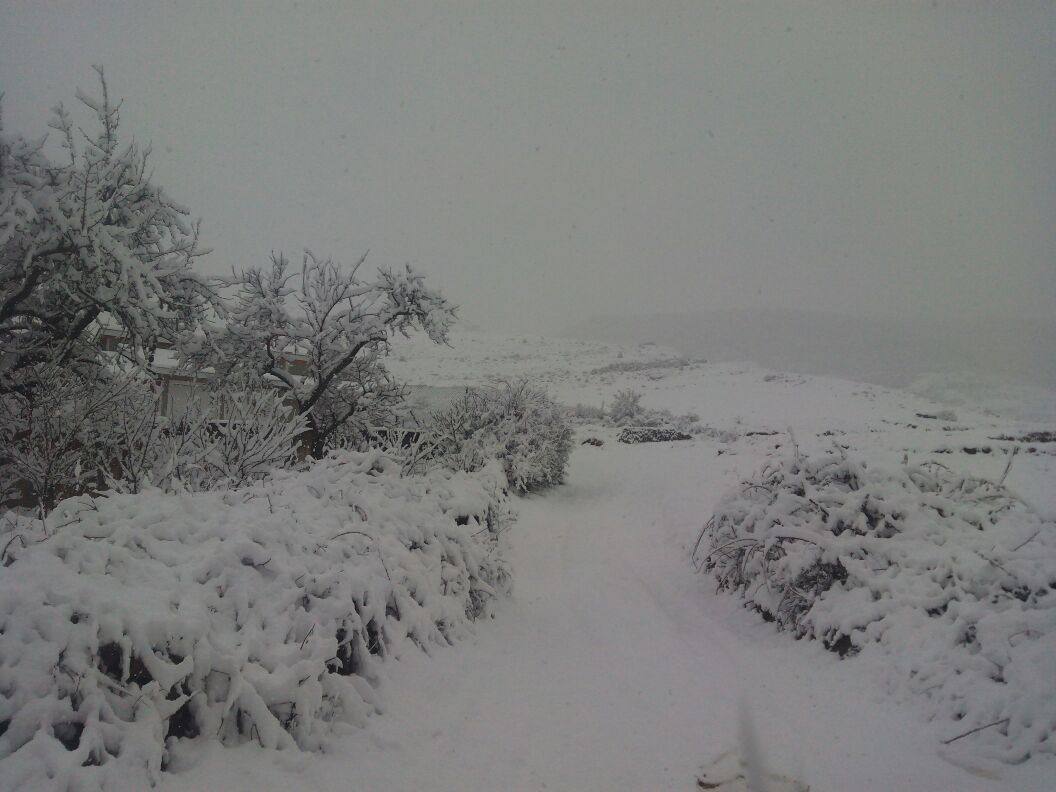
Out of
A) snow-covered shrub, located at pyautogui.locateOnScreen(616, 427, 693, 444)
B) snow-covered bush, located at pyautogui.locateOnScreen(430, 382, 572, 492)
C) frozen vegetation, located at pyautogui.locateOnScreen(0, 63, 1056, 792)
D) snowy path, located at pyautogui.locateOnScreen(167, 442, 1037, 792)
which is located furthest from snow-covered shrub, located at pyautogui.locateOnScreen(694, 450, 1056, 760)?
snow-covered shrub, located at pyautogui.locateOnScreen(616, 427, 693, 444)

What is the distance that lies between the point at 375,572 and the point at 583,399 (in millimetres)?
31217

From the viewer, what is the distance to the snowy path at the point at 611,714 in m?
3.31

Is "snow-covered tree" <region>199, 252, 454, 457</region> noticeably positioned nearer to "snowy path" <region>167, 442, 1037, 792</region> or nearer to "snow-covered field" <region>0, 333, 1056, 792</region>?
"snow-covered field" <region>0, 333, 1056, 792</region>

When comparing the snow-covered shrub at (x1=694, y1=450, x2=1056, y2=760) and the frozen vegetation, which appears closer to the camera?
the frozen vegetation

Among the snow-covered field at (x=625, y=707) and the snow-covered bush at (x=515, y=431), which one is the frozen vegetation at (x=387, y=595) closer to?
the snow-covered field at (x=625, y=707)

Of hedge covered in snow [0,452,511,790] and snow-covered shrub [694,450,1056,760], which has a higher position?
hedge covered in snow [0,452,511,790]

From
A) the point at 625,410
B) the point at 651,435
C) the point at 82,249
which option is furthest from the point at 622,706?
the point at 625,410

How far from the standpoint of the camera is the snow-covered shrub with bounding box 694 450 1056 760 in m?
4.17

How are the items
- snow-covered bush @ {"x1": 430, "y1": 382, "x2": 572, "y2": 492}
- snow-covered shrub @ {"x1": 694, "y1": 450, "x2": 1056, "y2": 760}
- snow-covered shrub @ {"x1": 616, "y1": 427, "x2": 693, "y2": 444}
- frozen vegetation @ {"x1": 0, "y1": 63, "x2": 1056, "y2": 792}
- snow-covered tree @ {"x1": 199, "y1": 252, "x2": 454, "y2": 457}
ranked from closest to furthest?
frozen vegetation @ {"x1": 0, "y1": 63, "x2": 1056, "y2": 792}
snow-covered shrub @ {"x1": 694, "y1": 450, "x2": 1056, "y2": 760}
snow-covered tree @ {"x1": 199, "y1": 252, "x2": 454, "y2": 457}
snow-covered bush @ {"x1": 430, "y1": 382, "x2": 572, "y2": 492}
snow-covered shrub @ {"x1": 616, "y1": 427, "x2": 693, "y2": 444}

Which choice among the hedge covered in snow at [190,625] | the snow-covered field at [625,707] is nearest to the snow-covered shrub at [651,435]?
the snow-covered field at [625,707]

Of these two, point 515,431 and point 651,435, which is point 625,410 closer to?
point 651,435

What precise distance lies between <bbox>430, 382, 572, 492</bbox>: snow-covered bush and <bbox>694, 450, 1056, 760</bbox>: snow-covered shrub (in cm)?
737

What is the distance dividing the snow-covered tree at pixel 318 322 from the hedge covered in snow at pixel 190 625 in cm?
A: 644

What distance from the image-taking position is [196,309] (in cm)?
839
